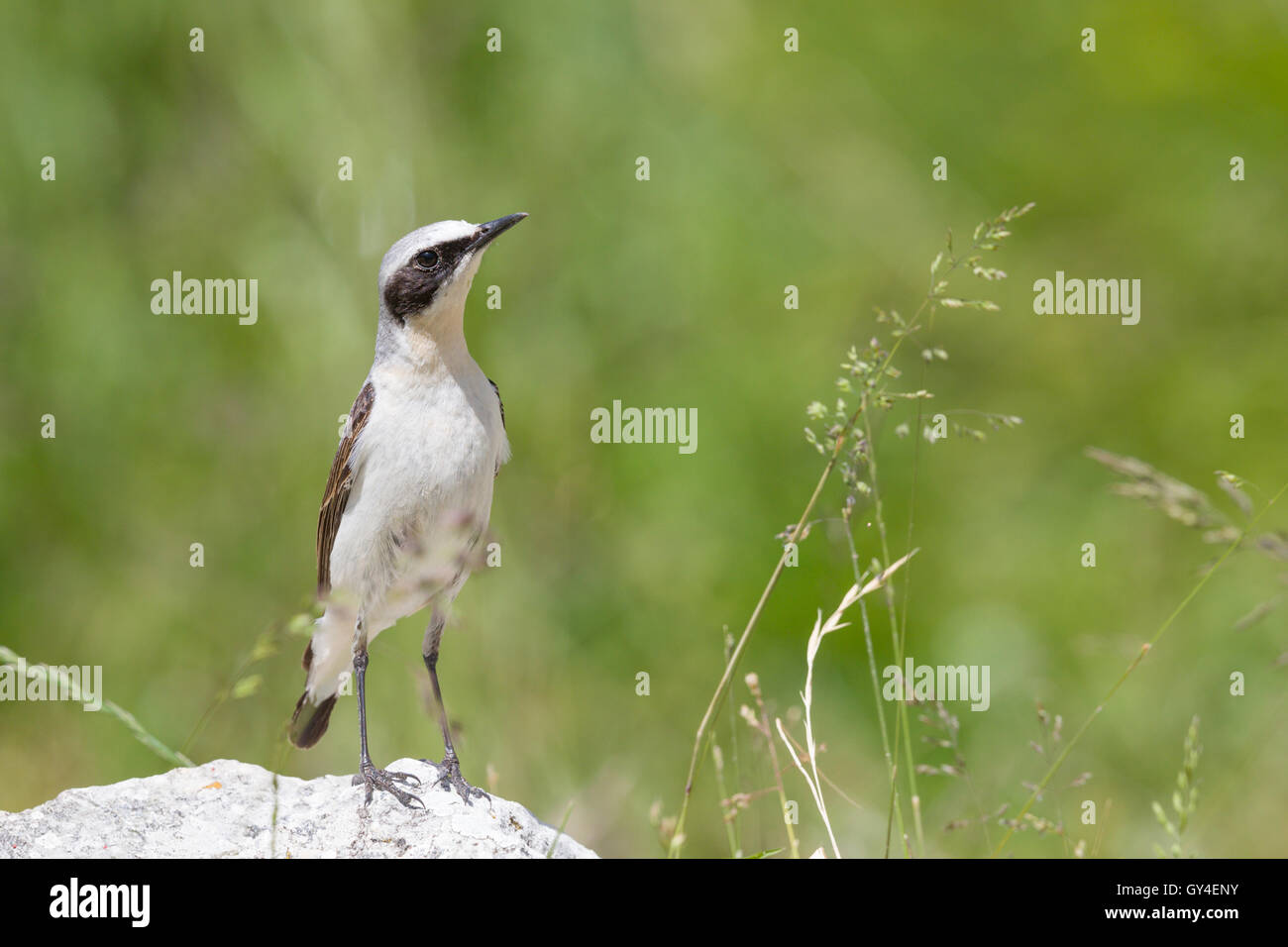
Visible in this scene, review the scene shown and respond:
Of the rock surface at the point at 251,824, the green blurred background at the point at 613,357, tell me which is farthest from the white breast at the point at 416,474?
the green blurred background at the point at 613,357

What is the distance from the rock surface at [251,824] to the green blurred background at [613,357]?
89.4 inches

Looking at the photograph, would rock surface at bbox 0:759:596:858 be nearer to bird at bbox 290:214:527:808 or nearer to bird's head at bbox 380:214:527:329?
bird at bbox 290:214:527:808

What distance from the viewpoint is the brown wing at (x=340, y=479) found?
4461 mm

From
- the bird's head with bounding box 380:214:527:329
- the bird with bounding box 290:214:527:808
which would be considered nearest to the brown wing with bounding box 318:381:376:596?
the bird with bounding box 290:214:527:808

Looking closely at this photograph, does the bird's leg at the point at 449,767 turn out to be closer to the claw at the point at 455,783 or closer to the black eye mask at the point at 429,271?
the claw at the point at 455,783

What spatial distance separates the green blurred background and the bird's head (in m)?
2.20

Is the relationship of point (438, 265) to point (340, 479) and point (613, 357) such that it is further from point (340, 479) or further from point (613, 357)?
point (613, 357)

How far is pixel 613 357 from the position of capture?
719 centimetres

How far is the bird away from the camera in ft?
13.9

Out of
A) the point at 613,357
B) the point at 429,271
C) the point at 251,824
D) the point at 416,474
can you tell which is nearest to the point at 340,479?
the point at 416,474

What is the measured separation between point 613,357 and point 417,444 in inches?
120

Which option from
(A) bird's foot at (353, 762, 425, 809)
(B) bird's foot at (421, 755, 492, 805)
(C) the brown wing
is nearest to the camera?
(A) bird's foot at (353, 762, 425, 809)

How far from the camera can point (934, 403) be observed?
717 centimetres

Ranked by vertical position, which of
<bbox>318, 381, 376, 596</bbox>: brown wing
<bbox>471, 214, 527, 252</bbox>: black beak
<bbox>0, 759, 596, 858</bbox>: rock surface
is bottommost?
<bbox>0, 759, 596, 858</bbox>: rock surface
